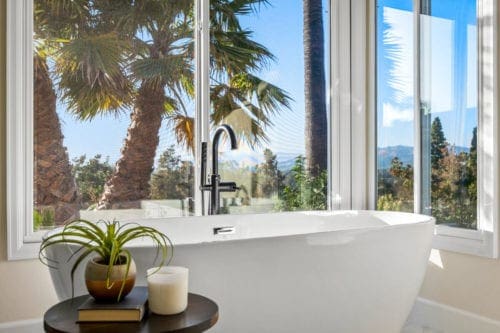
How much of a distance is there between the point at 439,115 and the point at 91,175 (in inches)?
79.1

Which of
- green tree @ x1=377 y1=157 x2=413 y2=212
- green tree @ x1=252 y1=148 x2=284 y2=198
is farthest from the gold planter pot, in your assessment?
green tree @ x1=377 y1=157 x2=413 y2=212

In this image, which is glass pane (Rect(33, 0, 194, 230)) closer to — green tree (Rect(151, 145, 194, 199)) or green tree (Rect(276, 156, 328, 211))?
green tree (Rect(151, 145, 194, 199))

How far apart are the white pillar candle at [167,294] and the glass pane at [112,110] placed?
1.43 m

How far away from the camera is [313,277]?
205 centimetres

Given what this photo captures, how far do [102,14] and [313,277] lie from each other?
1.84 meters

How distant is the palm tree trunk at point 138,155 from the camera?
2.83 meters

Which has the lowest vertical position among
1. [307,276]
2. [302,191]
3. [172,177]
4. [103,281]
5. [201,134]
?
[307,276]

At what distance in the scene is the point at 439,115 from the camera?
2.90m

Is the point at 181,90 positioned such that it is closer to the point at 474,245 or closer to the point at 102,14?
the point at 102,14

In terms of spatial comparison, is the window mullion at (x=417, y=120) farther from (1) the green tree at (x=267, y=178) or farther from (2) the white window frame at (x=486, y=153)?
(1) the green tree at (x=267, y=178)

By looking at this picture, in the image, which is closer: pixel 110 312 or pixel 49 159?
pixel 110 312

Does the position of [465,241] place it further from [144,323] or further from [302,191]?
[144,323]

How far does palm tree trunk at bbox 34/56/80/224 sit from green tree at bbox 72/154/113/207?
0.14 ft

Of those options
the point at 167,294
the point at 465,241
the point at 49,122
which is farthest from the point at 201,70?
the point at 167,294
